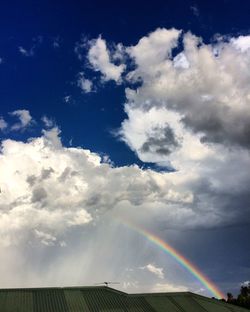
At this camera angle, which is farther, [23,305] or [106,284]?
[106,284]

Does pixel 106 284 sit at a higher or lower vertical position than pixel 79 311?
higher

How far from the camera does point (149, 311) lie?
51.8m

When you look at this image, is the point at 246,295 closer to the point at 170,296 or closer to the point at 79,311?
the point at 170,296

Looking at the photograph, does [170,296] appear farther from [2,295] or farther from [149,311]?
[2,295]

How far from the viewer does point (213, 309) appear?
56.9m

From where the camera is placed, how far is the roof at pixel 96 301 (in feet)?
157

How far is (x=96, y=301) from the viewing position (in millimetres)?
51625

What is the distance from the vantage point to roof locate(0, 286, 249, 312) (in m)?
47.9

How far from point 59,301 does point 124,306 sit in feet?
27.5

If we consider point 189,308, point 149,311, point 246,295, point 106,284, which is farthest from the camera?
point 246,295

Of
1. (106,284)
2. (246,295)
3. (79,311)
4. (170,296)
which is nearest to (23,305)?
(79,311)

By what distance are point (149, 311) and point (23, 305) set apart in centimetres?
1591

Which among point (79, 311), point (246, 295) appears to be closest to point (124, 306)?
point (79, 311)

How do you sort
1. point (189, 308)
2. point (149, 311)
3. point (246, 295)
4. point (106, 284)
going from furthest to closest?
point (246, 295) < point (106, 284) < point (189, 308) < point (149, 311)
